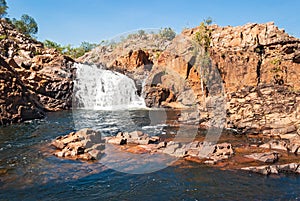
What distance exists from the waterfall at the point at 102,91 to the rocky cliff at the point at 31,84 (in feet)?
5.17

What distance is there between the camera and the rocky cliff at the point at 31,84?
23.1 m

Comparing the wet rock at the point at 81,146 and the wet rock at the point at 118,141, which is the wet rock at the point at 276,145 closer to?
the wet rock at the point at 118,141

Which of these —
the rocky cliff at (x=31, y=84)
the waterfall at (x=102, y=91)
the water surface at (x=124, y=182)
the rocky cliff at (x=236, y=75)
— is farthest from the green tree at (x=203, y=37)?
the water surface at (x=124, y=182)

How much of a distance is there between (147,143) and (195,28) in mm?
31902

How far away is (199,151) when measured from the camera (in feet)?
44.0

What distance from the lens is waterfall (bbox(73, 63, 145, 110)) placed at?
37.6 m

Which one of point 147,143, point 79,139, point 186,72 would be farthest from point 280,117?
point 186,72

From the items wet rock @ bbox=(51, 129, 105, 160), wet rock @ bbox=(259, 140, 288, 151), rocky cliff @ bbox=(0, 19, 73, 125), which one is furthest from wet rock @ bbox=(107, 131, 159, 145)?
rocky cliff @ bbox=(0, 19, 73, 125)

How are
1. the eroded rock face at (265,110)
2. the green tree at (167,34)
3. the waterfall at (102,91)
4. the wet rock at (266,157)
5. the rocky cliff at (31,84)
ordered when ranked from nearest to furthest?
the wet rock at (266,157)
the eroded rock face at (265,110)
the rocky cliff at (31,84)
the waterfall at (102,91)
the green tree at (167,34)

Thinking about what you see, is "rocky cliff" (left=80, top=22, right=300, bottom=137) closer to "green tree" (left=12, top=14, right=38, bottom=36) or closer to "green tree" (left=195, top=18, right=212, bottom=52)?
"green tree" (left=195, top=18, right=212, bottom=52)

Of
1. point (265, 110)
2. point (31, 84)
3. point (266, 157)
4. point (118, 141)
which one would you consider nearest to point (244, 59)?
point (265, 110)

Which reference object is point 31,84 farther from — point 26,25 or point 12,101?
point 26,25

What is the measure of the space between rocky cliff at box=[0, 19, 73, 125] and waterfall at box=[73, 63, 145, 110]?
5.17 feet

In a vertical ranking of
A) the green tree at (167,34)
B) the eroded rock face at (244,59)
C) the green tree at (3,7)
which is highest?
the green tree at (3,7)
